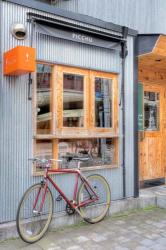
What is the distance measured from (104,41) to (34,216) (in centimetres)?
317

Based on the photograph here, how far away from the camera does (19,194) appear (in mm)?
4832

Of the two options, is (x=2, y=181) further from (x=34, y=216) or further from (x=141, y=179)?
(x=141, y=179)

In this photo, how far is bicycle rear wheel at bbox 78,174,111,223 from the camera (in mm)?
5414

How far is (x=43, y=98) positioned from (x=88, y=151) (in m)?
1.32

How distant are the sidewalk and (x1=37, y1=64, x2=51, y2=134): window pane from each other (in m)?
1.61

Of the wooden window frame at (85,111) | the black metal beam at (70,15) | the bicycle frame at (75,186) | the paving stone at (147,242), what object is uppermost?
the black metal beam at (70,15)

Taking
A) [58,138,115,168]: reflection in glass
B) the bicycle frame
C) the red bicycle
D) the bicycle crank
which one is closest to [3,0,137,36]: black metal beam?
[58,138,115,168]: reflection in glass

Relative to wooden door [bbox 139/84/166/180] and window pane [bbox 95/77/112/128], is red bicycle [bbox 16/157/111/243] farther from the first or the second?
wooden door [bbox 139/84/166/180]

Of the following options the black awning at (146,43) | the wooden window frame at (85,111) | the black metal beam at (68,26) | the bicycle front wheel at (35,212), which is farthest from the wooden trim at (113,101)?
the bicycle front wheel at (35,212)

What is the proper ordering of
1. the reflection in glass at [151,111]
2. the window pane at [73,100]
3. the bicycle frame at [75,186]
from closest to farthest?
the bicycle frame at [75,186] → the window pane at [73,100] → the reflection in glass at [151,111]

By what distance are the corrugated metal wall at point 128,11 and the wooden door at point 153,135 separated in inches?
54.5

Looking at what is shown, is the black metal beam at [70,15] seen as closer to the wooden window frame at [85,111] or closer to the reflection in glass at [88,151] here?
the wooden window frame at [85,111]

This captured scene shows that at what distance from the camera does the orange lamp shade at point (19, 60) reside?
4.38 m

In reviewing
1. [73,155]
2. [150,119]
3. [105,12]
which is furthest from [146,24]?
[73,155]
